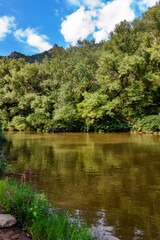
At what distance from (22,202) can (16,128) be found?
→ 3365cm

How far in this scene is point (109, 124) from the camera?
2845cm

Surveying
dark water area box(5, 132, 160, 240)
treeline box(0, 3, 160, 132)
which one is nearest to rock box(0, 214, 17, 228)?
dark water area box(5, 132, 160, 240)

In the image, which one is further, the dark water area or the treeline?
the treeline

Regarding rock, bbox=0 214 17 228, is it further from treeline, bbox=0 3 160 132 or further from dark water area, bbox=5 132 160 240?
treeline, bbox=0 3 160 132

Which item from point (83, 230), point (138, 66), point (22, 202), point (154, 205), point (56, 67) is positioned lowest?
point (154, 205)

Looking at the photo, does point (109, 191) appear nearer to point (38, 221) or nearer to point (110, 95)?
point (38, 221)

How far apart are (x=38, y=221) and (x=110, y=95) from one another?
28.4 m

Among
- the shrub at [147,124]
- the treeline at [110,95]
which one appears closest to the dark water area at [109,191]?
the shrub at [147,124]

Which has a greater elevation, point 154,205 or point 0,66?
point 0,66

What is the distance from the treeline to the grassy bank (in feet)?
71.6

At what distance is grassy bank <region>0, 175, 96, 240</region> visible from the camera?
258 cm

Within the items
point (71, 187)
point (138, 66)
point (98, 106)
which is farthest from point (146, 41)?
point (71, 187)

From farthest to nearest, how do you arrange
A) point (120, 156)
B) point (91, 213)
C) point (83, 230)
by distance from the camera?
point (120, 156)
point (91, 213)
point (83, 230)

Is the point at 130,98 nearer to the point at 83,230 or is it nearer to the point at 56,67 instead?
the point at 56,67
